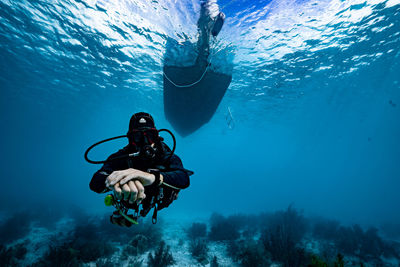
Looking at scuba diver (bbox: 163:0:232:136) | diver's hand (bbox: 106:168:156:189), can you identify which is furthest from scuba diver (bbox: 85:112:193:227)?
scuba diver (bbox: 163:0:232:136)

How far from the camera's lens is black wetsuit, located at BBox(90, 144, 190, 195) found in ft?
5.51

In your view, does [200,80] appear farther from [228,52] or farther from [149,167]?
[149,167]

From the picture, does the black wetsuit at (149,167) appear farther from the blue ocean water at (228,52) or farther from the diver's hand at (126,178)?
the blue ocean water at (228,52)

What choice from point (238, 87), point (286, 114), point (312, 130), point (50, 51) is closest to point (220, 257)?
point (238, 87)

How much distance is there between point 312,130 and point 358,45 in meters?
31.2

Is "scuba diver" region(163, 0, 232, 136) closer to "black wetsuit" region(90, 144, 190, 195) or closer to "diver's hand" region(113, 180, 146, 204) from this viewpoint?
"black wetsuit" region(90, 144, 190, 195)

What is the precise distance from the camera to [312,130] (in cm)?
4025

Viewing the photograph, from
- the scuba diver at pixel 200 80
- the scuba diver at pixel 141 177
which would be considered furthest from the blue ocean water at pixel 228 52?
the scuba diver at pixel 141 177

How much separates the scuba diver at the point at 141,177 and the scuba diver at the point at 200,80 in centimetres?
806

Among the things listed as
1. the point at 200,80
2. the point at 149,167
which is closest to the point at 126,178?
the point at 149,167

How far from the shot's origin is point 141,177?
1245 mm

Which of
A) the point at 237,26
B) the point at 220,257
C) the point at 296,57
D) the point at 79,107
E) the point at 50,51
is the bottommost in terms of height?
the point at 220,257

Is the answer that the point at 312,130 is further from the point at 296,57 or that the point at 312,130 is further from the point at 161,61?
the point at 161,61

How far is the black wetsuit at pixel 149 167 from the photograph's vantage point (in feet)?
5.51
